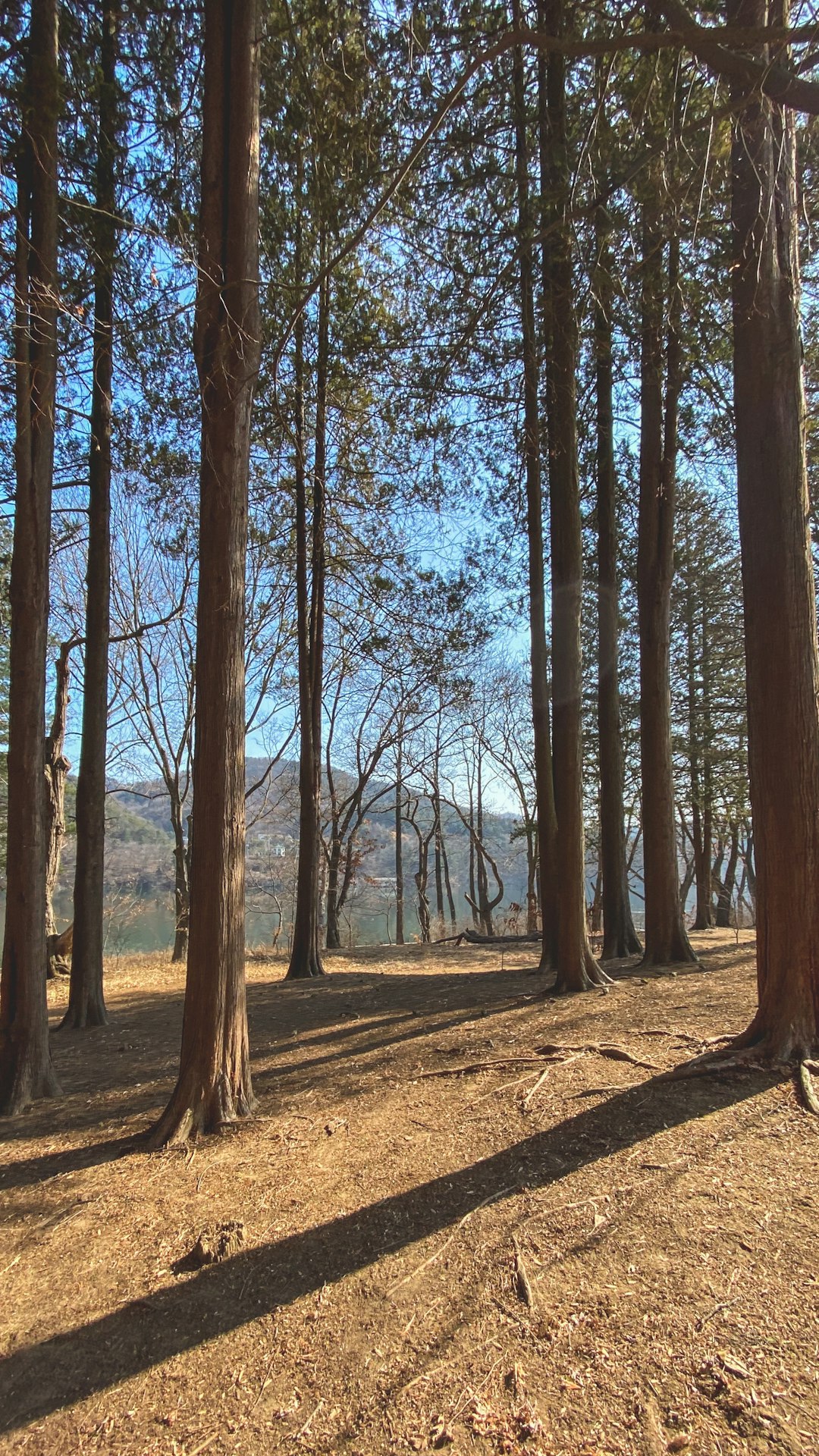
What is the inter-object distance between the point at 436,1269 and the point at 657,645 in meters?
6.66

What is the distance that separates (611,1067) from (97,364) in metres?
7.31

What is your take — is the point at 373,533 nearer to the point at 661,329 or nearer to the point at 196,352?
the point at 661,329

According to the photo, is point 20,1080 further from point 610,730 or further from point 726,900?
point 726,900

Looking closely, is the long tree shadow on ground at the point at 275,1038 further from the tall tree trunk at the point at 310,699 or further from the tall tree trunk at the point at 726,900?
the tall tree trunk at the point at 726,900

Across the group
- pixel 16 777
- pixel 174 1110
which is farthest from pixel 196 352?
pixel 174 1110

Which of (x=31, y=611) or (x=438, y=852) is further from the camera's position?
(x=438, y=852)

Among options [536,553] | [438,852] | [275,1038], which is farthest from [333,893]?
[275,1038]

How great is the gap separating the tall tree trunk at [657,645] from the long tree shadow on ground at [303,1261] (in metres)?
4.12

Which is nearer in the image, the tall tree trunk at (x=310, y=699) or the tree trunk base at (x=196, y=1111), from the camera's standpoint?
the tree trunk base at (x=196, y=1111)

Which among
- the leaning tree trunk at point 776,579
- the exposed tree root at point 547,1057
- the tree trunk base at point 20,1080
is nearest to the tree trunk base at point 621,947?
the exposed tree root at point 547,1057

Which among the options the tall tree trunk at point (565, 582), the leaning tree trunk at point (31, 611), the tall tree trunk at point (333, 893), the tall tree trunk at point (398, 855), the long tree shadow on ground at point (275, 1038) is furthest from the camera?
the tall tree trunk at point (398, 855)

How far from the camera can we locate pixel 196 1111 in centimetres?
362

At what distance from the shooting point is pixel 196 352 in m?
3.93

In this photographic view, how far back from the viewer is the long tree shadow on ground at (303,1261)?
83.4 inches
